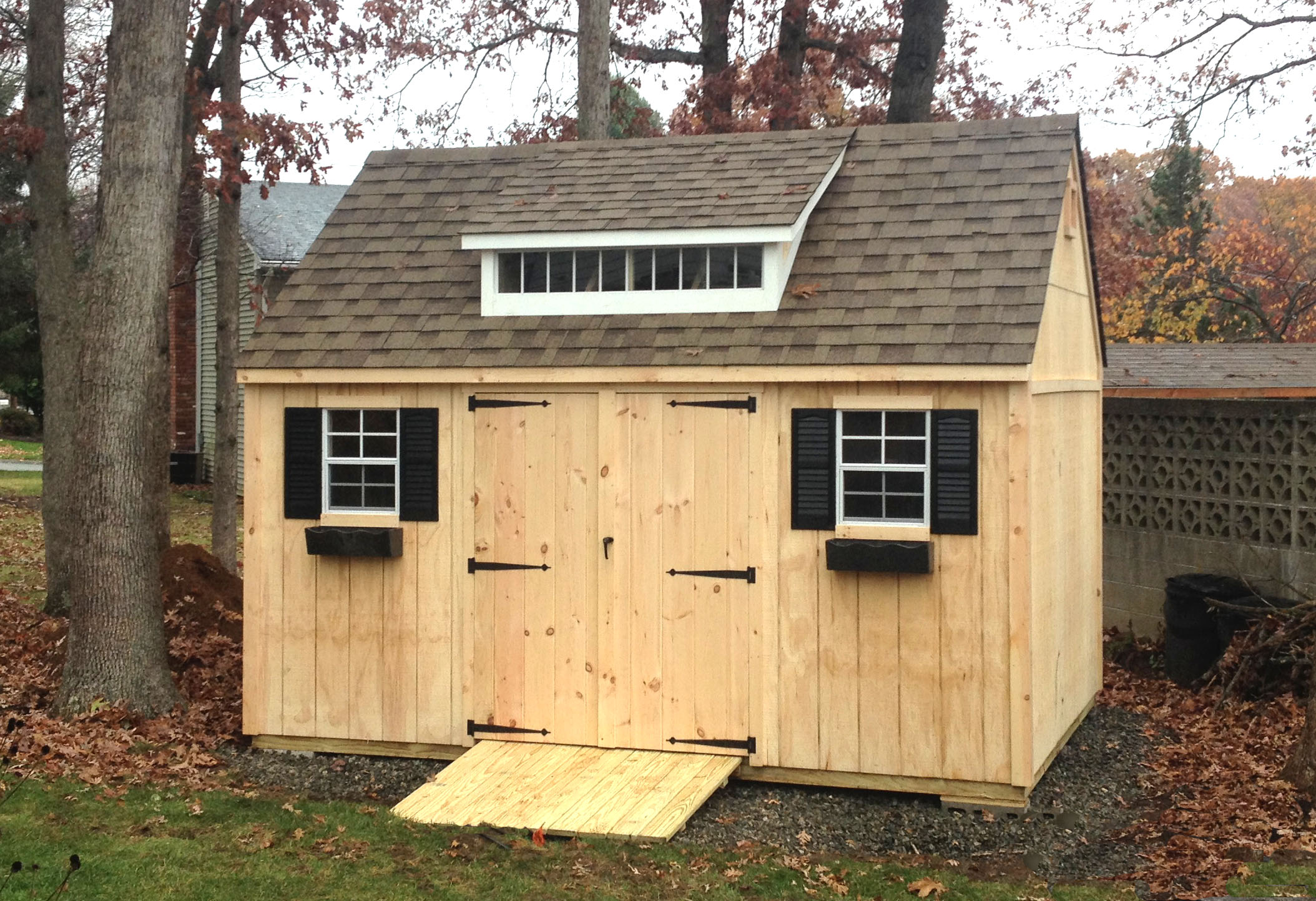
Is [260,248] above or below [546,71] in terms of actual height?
below

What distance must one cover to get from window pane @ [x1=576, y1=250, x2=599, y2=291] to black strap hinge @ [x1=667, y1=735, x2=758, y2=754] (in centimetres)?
286

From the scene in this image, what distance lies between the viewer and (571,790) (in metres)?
7.46

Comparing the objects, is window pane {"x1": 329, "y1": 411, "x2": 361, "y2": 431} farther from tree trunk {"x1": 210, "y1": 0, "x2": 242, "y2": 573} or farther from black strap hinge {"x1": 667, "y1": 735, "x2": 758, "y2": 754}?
tree trunk {"x1": 210, "y1": 0, "x2": 242, "y2": 573}

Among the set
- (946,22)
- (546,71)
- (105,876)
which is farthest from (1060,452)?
(946,22)

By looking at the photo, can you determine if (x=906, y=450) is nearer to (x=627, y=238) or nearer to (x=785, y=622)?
(x=785, y=622)

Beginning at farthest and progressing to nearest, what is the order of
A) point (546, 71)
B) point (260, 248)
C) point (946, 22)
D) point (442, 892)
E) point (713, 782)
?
point (260, 248)
point (946, 22)
point (546, 71)
point (713, 782)
point (442, 892)

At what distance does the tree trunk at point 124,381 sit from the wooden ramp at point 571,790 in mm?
2453

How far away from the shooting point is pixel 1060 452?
8641 millimetres

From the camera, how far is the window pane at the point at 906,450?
764cm

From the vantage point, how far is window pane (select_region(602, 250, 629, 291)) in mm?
8492

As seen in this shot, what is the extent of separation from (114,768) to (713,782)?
344 cm

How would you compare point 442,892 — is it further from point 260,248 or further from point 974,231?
point 260,248

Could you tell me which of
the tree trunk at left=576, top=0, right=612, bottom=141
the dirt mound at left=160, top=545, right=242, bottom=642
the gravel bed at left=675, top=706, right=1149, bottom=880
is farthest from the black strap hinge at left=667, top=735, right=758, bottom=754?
the tree trunk at left=576, top=0, right=612, bottom=141

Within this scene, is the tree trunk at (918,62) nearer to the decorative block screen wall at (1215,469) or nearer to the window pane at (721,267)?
the decorative block screen wall at (1215,469)
